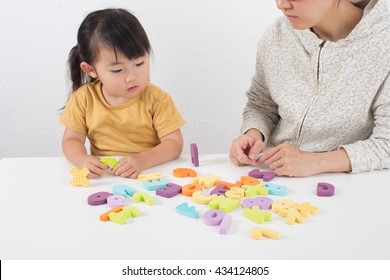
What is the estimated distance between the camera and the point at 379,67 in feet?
4.08

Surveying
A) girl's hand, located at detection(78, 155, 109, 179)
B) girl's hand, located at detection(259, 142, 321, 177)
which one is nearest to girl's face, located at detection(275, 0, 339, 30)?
girl's hand, located at detection(259, 142, 321, 177)

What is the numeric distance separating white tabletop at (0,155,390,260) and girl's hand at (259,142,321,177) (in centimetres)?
2

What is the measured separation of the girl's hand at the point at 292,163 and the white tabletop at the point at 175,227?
2 cm

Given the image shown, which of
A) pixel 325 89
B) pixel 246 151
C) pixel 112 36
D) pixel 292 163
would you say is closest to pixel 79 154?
pixel 112 36

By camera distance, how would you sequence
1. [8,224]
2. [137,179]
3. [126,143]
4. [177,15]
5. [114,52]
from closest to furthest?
[8,224], [137,179], [114,52], [126,143], [177,15]

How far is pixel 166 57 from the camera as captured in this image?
1.95m

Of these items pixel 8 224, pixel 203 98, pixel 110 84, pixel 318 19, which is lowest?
pixel 203 98

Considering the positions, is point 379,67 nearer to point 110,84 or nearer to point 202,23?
point 110,84

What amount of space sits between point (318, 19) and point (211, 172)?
0.43 m

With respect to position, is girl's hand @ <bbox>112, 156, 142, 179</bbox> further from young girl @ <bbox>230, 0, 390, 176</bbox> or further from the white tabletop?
young girl @ <bbox>230, 0, 390, 176</bbox>

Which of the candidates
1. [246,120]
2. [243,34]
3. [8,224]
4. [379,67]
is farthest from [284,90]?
[8,224]

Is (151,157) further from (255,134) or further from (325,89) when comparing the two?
(325,89)

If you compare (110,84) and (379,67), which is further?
(110,84)
